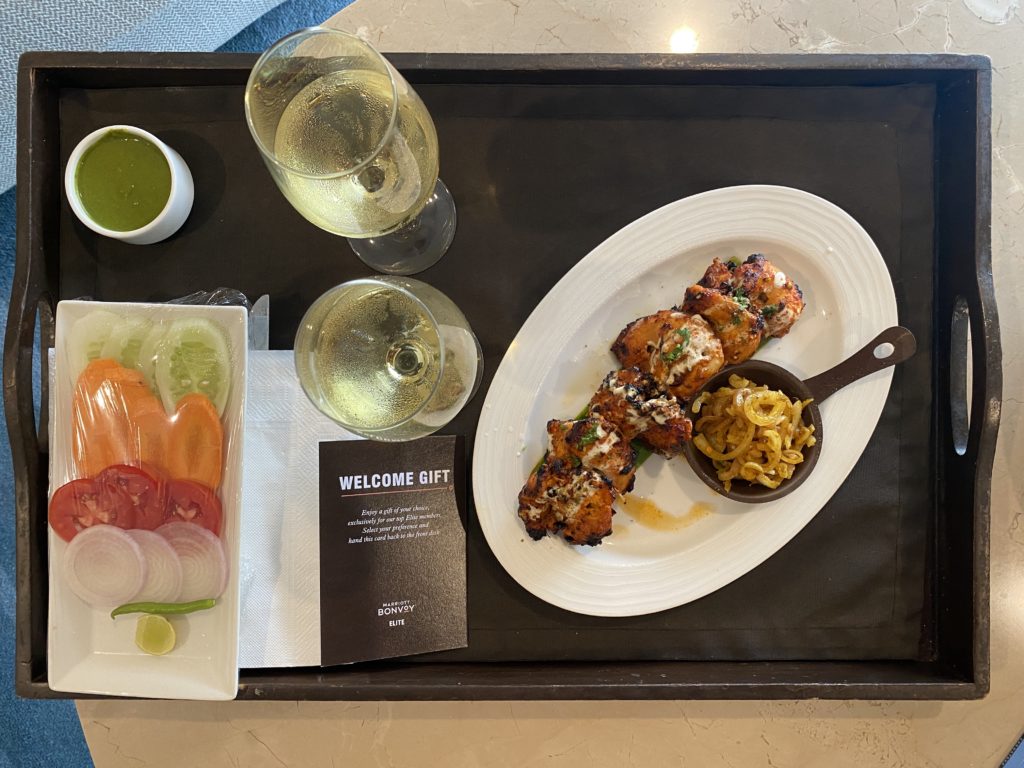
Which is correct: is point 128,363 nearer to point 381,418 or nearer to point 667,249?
point 381,418

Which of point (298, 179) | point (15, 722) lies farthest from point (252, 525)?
point (15, 722)

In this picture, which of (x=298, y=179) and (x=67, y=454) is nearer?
(x=298, y=179)

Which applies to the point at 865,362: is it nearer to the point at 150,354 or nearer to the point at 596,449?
the point at 596,449

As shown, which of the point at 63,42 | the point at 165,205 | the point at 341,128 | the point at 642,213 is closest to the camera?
the point at 341,128

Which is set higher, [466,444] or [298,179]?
[298,179]

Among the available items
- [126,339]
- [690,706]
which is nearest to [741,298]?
[690,706]

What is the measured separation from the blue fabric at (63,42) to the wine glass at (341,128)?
0.84 metres

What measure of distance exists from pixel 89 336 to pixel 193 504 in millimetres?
376

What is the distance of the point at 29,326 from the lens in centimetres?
140

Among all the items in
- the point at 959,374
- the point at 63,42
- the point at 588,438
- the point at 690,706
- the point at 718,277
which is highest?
the point at 63,42

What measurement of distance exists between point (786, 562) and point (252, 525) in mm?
1124

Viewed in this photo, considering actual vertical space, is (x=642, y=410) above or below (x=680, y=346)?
below

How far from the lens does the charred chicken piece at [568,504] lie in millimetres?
1397

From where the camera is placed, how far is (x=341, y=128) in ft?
3.79
